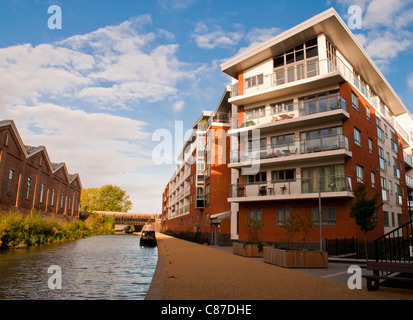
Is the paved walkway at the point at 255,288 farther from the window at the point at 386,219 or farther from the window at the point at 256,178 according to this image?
the window at the point at 386,219

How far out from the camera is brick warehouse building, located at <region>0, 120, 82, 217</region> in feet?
103

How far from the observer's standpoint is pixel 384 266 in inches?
320

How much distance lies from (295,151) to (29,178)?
31.6 m

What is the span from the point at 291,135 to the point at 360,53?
906cm

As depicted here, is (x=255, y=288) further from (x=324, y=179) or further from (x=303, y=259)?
(x=324, y=179)

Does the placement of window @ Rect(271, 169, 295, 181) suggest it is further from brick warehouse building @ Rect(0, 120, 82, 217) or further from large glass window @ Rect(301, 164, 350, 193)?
brick warehouse building @ Rect(0, 120, 82, 217)

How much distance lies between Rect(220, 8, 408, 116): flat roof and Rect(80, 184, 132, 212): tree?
83919 mm

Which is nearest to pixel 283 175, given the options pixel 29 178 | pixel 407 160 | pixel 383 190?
pixel 383 190

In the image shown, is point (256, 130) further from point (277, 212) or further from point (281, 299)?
point (281, 299)

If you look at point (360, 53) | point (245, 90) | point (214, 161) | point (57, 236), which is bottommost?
point (57, 236)

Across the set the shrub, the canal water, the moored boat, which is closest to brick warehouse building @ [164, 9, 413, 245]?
the moored boat

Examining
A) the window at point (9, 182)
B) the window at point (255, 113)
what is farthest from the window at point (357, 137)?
the window at point (9, 182)

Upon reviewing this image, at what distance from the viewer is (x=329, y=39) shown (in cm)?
2467
